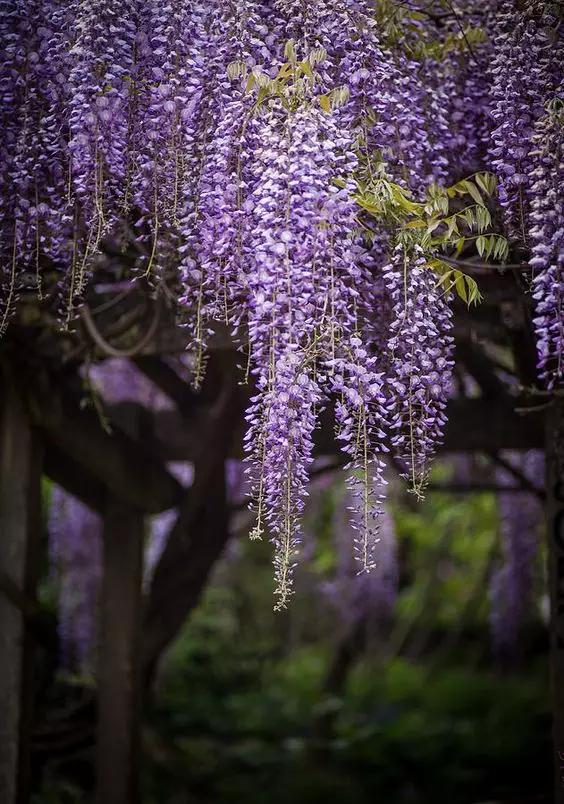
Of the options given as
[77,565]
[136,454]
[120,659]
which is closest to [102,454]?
[136,454]

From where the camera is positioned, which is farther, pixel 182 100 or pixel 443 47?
pixel 443 47

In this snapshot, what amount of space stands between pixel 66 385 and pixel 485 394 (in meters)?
1.96

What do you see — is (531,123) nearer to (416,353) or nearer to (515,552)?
(416,353)

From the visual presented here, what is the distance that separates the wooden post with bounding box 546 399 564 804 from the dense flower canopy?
696mm

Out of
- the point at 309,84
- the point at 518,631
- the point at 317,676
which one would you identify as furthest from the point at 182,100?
the point at 317,676

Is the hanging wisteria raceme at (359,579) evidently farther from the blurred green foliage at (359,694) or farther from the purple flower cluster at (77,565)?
the purple flower cluster at (77,565)

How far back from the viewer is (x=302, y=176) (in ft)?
8.04

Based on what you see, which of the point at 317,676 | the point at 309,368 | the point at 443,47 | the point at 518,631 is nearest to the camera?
the point at 309,368

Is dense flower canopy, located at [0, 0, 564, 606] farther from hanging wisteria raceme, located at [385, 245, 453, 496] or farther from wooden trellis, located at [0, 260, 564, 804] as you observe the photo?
wooden trellis, located at [0, 260, 564, 804]

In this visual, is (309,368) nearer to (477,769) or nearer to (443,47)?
(443,47)

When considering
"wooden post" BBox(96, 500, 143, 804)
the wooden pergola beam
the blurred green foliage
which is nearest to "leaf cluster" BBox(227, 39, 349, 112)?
the wooden pergola beam

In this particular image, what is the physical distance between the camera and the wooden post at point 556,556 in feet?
10.3

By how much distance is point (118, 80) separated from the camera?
9.07 feet

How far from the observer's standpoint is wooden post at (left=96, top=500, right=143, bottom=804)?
4375mm
